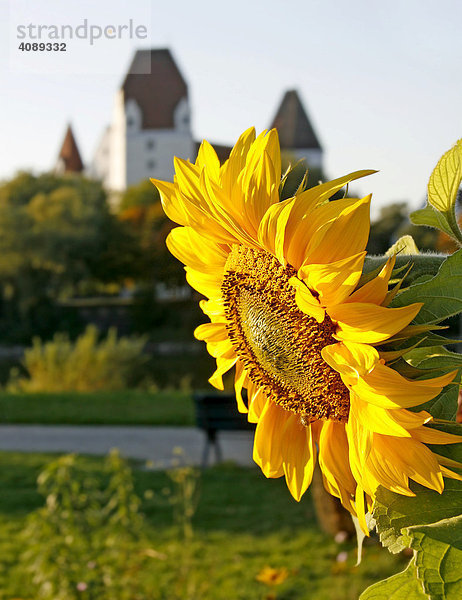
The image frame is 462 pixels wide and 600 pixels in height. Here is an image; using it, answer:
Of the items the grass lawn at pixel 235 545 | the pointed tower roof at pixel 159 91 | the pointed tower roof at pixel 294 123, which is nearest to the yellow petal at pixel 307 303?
the grass lawn at pixel 235 545

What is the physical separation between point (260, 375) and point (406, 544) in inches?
6.6

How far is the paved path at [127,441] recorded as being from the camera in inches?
274

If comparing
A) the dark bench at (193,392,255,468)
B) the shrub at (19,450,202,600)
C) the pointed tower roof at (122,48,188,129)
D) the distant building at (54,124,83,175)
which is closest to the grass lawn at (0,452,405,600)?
the shrub at (19,450,202,600)

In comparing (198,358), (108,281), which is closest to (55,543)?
(198,358)

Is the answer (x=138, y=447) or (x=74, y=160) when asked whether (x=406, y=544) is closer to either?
(x=138, y=447)

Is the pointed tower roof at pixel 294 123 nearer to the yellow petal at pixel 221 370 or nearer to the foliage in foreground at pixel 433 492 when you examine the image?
the yellow petal at pixel 221 370

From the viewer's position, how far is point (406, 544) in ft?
1.56

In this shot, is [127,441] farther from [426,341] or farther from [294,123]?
[294,123]

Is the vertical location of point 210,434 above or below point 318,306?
below

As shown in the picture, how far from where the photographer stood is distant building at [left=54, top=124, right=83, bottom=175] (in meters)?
51.0

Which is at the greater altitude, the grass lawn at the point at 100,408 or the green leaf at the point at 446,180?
the green leaf at the point at 446,180

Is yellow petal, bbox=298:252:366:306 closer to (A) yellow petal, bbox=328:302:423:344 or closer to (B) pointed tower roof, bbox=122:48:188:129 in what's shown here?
(A) yellow petal, bbox=328:302:423:344

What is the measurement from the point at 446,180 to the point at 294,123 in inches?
1747

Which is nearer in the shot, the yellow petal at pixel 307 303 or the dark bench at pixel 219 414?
the yellow petal at pixel 307 303
